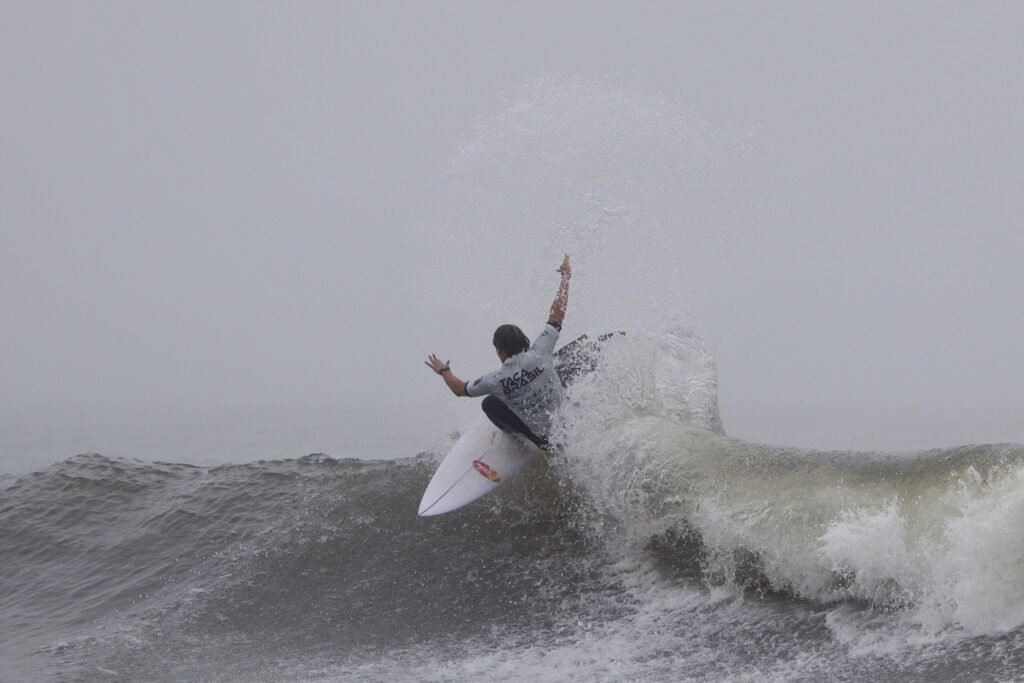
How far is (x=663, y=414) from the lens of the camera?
9203mm

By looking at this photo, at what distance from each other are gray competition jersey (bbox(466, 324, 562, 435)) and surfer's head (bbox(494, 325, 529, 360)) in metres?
0.05

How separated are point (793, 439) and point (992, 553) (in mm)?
27724

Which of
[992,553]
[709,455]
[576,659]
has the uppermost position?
[709,455]

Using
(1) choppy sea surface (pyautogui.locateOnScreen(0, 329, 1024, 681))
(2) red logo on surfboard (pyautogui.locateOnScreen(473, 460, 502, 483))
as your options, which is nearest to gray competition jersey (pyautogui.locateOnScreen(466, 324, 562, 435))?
(1) choppy sea surface (pyautogui.locateOnScreen(0, 329, 1024, 681))

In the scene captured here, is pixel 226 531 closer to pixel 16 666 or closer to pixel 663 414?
pixel 16 666

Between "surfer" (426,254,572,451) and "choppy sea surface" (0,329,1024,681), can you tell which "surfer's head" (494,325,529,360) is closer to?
"surfer" (426,254,572,451)

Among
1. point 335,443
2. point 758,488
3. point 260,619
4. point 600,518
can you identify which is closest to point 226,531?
A: point 260,619

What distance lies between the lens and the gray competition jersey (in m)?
7.62

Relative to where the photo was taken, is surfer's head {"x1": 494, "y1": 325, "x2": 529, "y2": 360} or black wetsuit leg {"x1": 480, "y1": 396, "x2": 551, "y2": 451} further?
black wetsuit leg {"x1": 480, "y1": 396, "x2": 551, "y2": 451}

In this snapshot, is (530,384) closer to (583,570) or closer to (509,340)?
(509,340)

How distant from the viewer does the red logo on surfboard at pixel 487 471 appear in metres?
8.03

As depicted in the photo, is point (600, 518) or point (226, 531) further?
point (226, 531)

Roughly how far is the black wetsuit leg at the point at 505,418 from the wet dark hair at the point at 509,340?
1.43ft

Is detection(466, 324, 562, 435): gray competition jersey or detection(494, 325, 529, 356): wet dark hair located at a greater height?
detection(494, 325, 529, 356): wet dark hair
